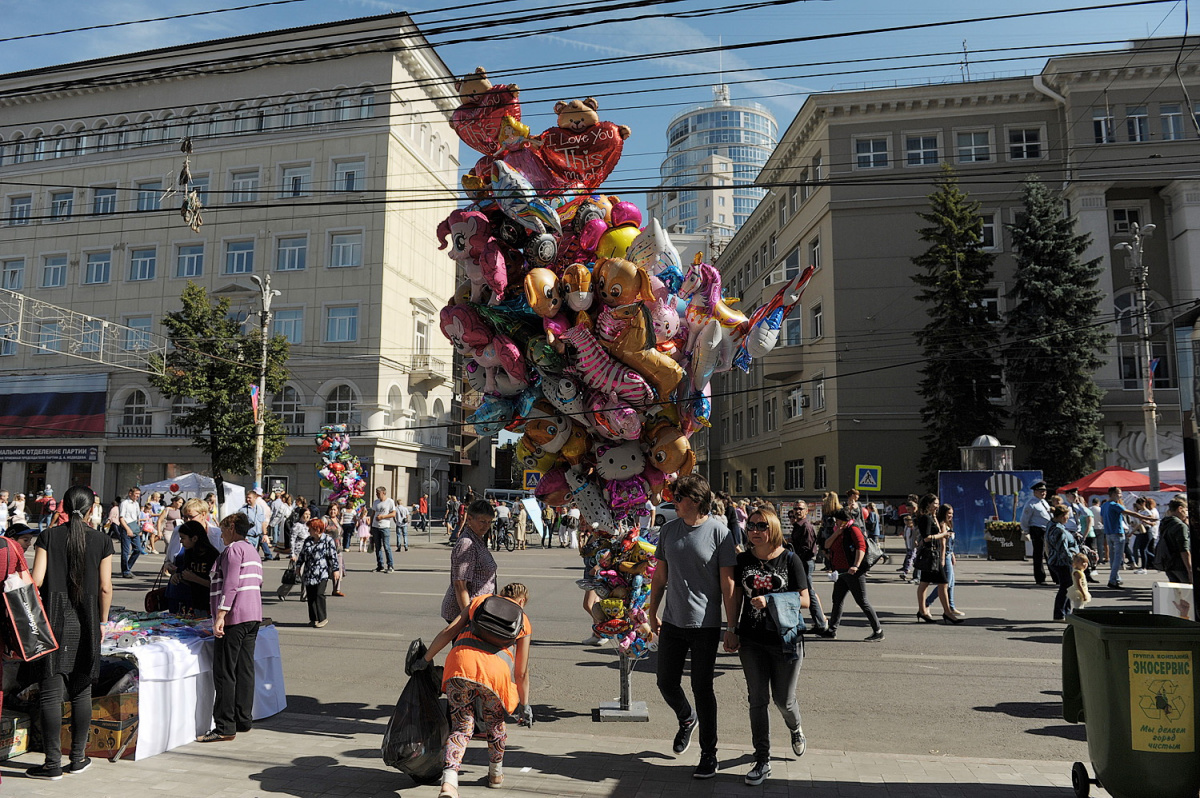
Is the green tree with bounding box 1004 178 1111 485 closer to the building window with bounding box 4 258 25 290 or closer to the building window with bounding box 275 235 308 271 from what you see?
the building window with bounding box 275 235 308 271

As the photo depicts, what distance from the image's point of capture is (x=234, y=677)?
626 cm

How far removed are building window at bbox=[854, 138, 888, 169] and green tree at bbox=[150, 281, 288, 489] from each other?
26.9 m

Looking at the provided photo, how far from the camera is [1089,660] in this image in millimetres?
4824

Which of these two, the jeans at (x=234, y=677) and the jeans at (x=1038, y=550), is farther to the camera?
the jeans at (x=1038, y=550)

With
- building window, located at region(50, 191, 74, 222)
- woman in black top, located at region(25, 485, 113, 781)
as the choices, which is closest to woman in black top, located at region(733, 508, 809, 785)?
woman in black top, located at region(25, 485, 113, 781)

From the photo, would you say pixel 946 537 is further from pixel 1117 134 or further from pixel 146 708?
pixel 1117 134

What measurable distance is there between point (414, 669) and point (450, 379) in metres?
42.8

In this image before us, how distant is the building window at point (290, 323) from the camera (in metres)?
40.9

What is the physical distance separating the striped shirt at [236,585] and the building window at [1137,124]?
4058 centimetres

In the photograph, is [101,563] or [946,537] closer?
[101,563]

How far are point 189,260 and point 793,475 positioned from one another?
112 ft

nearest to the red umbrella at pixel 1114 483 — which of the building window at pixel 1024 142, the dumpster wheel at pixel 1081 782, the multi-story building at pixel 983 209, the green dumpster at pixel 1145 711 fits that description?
the multi-story building at pixel 983 209

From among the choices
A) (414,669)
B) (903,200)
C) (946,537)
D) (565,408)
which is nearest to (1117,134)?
(903,200)

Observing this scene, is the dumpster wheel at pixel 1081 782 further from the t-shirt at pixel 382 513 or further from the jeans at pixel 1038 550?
the t-shirt at pixel 382 513
